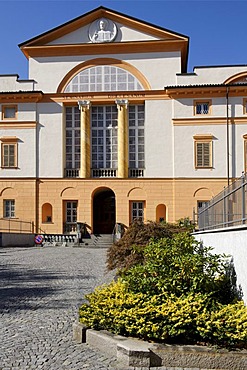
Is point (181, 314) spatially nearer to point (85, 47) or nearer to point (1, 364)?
point (1, 364)

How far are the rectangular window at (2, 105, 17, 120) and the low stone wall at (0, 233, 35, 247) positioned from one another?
889 cm

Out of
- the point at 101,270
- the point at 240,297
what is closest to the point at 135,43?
the point at 101,270

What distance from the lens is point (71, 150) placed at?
34.8m

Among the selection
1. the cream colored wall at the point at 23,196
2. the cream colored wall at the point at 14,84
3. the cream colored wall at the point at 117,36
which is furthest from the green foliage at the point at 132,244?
the cream colored wall at the point at 14,84

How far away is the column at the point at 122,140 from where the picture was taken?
33594mm

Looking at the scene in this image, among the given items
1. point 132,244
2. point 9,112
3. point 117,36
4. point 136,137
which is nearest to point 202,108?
point 136,137

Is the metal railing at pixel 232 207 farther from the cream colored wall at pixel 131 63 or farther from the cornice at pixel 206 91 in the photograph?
the cream colored wall at pixel 131 63

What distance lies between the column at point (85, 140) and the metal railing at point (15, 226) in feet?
17.4

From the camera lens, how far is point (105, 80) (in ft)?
112

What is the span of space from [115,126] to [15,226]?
10307mm

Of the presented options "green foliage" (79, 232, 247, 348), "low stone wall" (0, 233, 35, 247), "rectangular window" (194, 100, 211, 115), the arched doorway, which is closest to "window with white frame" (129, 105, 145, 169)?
the arched doorway

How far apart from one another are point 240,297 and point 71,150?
28.5 m

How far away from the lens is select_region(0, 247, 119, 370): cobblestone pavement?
6.23 meters

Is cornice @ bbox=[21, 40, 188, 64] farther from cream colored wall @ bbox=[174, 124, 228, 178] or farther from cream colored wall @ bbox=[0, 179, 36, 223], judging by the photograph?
cream colored wall @ bbox=[0, 179, 36, 223]
